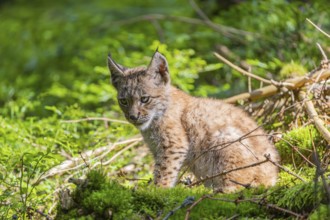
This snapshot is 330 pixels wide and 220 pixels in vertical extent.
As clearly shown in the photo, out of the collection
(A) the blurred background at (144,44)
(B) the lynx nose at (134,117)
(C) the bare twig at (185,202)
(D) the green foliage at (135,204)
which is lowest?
(A) the blurred background at (144,44)

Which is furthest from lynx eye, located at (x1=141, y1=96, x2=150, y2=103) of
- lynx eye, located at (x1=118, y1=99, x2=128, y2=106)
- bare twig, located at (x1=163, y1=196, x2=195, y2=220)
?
bare twig, located at (x1=163, y1=196, x2=195, y2=220)

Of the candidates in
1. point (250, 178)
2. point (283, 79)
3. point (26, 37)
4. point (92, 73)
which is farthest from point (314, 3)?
point (26, 37)

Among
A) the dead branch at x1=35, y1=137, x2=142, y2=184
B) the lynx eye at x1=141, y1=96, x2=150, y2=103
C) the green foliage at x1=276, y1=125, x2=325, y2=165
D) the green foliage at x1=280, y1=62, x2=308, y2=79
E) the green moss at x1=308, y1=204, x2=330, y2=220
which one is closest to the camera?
the green moss at x1=308, y1=204, x2=330, y2=220

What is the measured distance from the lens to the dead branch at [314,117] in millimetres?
5961

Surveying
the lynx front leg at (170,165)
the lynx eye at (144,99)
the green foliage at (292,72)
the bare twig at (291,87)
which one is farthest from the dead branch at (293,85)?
the lynx front leg at (170,165)

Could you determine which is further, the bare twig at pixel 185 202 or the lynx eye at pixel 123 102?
the lynx eye at pixel 123 102

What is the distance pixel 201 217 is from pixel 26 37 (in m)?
10.1

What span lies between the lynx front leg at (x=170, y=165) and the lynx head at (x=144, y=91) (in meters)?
0.45

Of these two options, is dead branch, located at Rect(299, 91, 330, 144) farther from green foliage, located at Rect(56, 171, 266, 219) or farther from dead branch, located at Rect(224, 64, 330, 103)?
green foliage, located at Rect(56, 171, 266, 219)

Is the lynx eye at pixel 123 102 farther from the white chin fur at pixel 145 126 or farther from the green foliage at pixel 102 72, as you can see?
the green foliage at pixel 102 72

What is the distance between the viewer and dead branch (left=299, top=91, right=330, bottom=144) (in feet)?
19.6

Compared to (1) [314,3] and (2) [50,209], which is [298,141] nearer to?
(2) [50,209]

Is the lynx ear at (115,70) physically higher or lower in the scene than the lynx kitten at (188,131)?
higher

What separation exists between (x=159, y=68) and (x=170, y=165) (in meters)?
1.08
